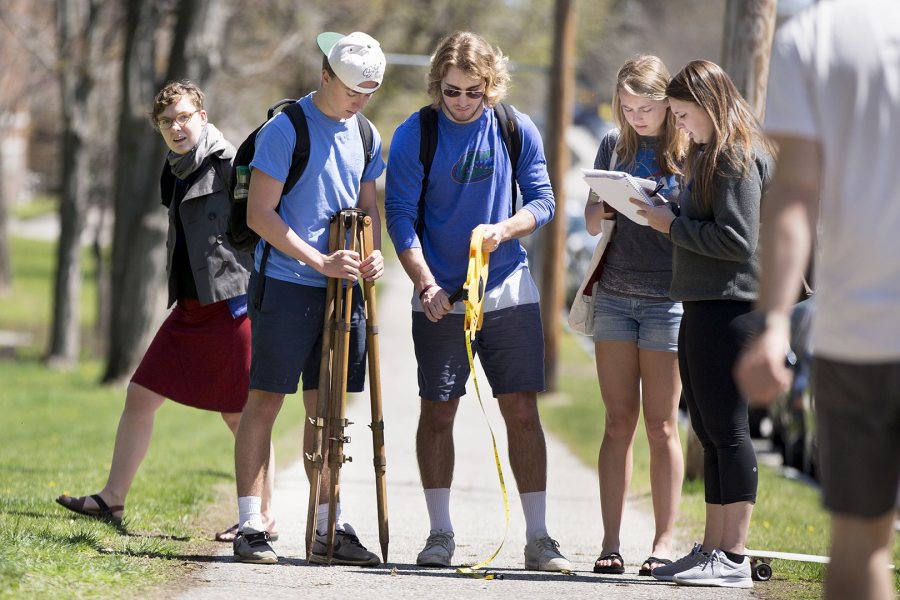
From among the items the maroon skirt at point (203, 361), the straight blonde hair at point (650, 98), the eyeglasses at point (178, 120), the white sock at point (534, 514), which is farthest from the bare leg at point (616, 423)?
the eyeglasses at point (178, 120)

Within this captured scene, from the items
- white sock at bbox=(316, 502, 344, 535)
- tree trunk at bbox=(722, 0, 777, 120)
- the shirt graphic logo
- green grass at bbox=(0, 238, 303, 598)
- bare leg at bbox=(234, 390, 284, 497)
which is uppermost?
tree trunk at bbox=(722, 0, 777, 120)

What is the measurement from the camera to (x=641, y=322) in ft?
19.1

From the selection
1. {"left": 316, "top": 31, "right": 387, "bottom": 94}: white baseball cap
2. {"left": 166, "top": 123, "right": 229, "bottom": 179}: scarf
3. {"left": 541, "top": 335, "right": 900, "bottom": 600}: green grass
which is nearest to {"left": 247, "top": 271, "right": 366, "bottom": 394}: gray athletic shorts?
{"left": 166, "top": 123, "right": 229, "bottom": 179}: scarf

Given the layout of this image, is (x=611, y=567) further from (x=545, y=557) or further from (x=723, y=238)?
(x=723, y=238)

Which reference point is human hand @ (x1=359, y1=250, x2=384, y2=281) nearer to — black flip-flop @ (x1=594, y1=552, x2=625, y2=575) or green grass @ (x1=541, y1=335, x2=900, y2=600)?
black flip-flop @ (x1=594, y1=552, x2=625, y2=575)

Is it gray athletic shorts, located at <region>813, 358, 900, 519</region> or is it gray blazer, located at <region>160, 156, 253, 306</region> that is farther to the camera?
→ gray blazer, located at <region>160, 156, 253, 306</region>

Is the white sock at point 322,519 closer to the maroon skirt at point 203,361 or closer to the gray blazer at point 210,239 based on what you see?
the maroon skirt at point 203,361

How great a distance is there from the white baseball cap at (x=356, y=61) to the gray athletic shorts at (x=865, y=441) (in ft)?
8.59

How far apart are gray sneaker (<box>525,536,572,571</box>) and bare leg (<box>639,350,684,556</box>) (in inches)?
17.1

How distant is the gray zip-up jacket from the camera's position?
5234mm

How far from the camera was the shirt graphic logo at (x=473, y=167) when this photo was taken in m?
5.73

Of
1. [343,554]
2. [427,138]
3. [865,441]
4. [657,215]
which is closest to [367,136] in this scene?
[427,138]

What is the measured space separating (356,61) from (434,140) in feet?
1.68

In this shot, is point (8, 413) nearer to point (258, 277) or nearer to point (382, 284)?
point (258, 277)
